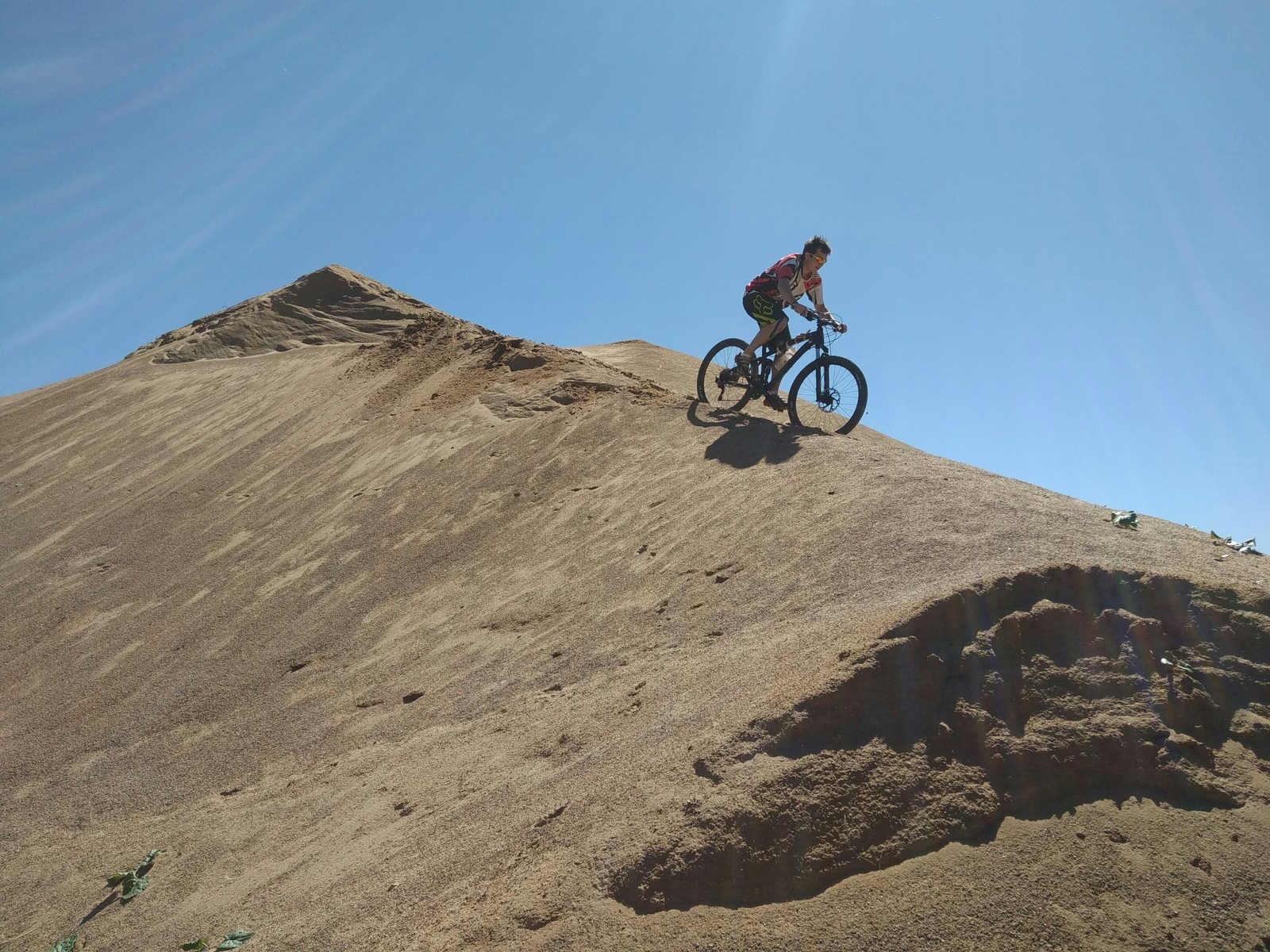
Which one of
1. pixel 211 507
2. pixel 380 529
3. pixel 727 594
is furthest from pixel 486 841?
pixel 211 507

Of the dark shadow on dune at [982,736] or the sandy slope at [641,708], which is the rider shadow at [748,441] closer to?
the sandy slope at [641,708]

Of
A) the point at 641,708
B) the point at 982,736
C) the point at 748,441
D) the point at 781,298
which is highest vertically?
the point at 781,298

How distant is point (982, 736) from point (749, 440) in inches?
155

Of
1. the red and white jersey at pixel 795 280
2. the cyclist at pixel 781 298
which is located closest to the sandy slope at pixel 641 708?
the cyclist at pixel 781 298

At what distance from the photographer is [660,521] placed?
19.2 ft

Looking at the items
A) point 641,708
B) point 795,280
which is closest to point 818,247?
point 795,280

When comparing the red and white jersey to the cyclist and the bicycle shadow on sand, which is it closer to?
the cyclist

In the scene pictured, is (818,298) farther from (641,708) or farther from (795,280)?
(641,708)

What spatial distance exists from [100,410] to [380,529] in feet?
28.1

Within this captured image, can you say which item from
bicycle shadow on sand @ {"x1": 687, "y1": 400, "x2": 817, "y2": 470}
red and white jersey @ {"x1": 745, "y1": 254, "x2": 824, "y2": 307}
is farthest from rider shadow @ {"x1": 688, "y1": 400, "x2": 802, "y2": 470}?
red and white jersey @ {"x1": 745, "y1": 254, "x2": 824, "y2": 307}

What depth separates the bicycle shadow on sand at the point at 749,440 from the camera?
620 centimetres

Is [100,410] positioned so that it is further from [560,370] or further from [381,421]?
[560,370]

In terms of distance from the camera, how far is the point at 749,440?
6621 millimetres

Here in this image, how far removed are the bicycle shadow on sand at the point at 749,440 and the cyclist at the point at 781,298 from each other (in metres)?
0.56
